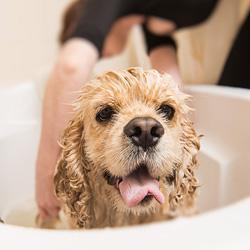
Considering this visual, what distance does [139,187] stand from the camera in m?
0.29

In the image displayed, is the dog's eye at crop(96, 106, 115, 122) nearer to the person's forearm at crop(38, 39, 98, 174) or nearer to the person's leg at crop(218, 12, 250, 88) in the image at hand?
the person's forearm at crop(38, 39, 98, 174)

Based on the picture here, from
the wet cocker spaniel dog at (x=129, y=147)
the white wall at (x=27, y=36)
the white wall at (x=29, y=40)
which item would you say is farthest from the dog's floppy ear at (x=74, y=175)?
the white wall at (x=29, y=40)

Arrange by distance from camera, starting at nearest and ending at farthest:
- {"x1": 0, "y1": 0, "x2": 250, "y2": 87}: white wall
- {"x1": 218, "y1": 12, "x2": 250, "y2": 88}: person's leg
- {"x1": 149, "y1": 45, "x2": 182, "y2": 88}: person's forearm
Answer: {"x1": 149, "y1": 45, "x2": 182, "y2": 88}: person's forearm → {"x1": 218, "y1": 12, "x2": 250, "y2": 88}: person's leg → {"x1": 0, "y1": 0, "x2": 250, "y2": 87}: white wall

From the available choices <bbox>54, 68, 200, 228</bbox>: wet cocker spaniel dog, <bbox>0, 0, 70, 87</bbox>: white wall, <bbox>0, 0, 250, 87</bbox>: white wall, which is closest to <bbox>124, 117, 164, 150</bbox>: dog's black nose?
<bbox>54, 68, 200, 228</bbox>: wet cocker spaniel dog

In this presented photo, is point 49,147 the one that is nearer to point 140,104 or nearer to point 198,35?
point 140,104

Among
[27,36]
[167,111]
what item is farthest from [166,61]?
[27,36]

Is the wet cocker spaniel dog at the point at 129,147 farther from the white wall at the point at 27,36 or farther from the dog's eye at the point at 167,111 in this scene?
the white wall at the point at 27,36

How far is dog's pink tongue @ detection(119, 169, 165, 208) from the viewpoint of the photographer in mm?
285

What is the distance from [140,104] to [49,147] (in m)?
0.15

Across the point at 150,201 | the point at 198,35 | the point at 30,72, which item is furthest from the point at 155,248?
the point at 30,72

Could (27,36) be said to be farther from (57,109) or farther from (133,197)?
(133,197)

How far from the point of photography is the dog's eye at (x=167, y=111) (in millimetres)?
282

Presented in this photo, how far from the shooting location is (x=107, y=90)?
280 millimetres

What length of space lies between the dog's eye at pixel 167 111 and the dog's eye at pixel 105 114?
0.15 feet
